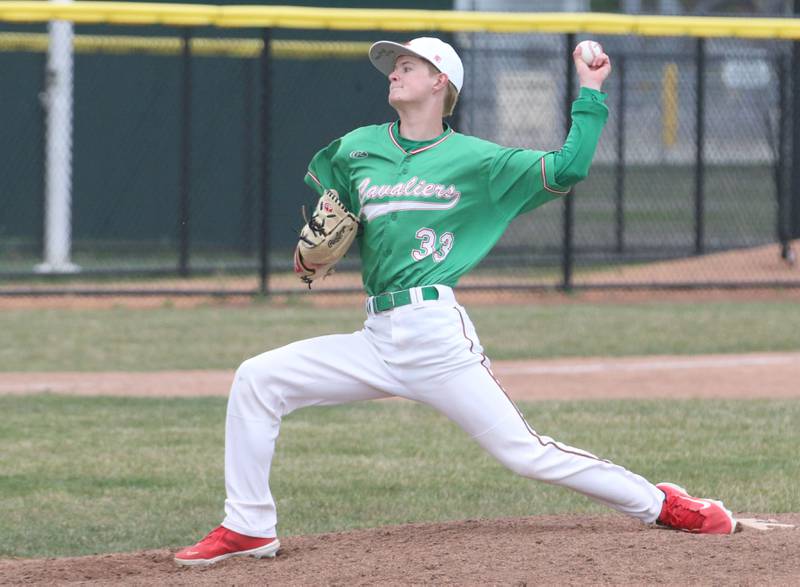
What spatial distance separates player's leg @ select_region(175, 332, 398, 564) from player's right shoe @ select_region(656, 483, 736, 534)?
1.05 metres

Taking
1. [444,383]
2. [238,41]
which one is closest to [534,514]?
[444,383]

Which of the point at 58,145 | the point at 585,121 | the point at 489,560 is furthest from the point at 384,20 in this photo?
the point at 489,560

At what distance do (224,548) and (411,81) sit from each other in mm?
1685

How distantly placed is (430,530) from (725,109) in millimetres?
18031

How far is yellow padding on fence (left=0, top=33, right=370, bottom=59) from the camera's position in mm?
15531

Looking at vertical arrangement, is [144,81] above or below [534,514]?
above

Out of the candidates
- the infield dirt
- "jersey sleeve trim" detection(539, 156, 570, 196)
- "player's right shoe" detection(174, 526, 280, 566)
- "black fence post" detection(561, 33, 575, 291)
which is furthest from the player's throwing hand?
"black fence post" detection(561, 33, 575, 291)

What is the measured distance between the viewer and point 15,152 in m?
15.6

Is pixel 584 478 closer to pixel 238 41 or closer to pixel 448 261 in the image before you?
pixel 448 261

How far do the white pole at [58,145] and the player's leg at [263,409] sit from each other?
9.00 m

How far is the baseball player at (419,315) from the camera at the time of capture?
14.9 ft

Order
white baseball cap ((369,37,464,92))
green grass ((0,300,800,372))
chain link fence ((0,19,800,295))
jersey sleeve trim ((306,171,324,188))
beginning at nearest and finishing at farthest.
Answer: white baseball cap ((369,37,464,92)) → jersey sleeve trim ((306,171,324,188)) → green grass ((0,300,800,372)) → chain link fence ((0,19,800,295))

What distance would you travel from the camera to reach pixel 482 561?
4.45 meters

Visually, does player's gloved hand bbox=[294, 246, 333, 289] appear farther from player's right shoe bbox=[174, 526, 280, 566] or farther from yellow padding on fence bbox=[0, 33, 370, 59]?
yellow padding on fence bbox=[0, 33, 370, 59]
